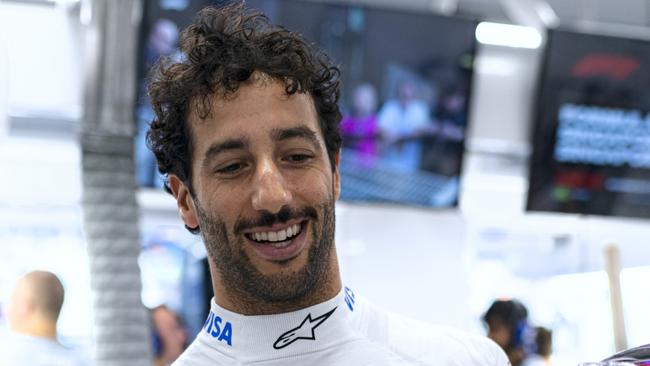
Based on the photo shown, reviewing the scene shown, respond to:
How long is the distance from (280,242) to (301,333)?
141 millimetres

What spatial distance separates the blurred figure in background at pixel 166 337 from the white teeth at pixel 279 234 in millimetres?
3936

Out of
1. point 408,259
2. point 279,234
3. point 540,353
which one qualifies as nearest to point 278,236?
point 279,234

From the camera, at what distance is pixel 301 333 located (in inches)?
55.0

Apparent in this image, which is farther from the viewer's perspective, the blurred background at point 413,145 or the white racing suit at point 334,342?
the blurred background at point 413,145

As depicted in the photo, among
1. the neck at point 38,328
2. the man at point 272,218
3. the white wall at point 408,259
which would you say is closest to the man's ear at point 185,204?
the man at point 272,218

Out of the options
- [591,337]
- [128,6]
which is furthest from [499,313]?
[591,337]

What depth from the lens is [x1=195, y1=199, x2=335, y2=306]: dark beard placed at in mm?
1348

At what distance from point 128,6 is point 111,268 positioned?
3.81 feet

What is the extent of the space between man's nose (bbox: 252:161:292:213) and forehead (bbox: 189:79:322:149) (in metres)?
0.07

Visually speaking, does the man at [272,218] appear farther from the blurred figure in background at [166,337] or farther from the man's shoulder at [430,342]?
the blurred figure in background at [166,337]

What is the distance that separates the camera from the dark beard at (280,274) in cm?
135

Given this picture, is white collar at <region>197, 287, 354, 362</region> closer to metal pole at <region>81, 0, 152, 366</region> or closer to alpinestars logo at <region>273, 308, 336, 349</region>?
alpinestars logo at <region>273, 308, 336, 349</region>

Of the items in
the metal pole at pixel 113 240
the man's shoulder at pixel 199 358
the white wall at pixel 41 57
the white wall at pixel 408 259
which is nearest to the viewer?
the man's shoulder at pixel 199 358

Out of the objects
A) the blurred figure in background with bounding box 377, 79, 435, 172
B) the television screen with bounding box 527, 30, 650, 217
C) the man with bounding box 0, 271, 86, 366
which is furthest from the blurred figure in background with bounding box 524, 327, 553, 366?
the man with bounding box 0, 271, 86, 366
